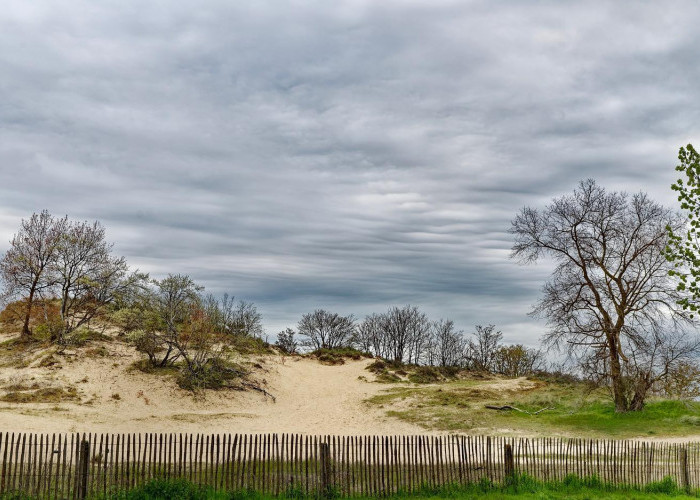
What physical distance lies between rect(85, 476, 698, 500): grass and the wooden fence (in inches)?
9.0

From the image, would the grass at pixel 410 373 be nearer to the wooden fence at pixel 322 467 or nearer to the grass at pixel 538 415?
the grass at pixel 538 415

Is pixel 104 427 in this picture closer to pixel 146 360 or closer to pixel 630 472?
pixel 146 360

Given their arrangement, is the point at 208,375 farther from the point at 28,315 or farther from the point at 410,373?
the point at 410,373

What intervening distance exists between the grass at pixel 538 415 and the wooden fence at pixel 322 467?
930 centimetres

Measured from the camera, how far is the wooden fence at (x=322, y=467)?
1209 cm

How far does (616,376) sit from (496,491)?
58.2ft

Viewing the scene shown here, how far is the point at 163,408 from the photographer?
28438mm

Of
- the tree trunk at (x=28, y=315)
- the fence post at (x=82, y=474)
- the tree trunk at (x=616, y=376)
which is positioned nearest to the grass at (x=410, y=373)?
the tree trunk at (x=616, y=376)

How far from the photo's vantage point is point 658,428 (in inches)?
1009

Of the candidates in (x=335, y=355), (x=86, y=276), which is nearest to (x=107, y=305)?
(x=86, y=276)

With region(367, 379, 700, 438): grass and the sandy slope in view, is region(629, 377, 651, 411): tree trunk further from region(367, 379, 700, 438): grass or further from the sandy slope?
the sandy slope

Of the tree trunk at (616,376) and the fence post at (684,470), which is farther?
the tree trunk at (616,376)

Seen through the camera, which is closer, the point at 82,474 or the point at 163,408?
the point at 82,474

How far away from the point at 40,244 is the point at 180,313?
11290mm
